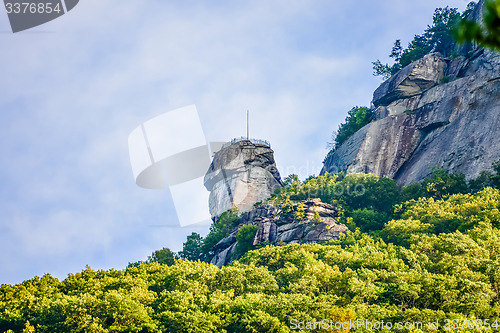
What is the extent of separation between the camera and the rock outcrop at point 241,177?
7975 centimetres

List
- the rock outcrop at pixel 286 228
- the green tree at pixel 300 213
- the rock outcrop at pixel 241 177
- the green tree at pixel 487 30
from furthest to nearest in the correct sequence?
the rock outcrop at pixel 241 177, the green tree at pixel 300 213, the rock outcrop at pixel 286 228, the green tree at pixel 487 30

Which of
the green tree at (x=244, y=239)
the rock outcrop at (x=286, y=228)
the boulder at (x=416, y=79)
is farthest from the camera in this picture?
the boulder at (x=416, y=79)

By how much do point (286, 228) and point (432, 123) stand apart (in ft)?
Answer: 85.3

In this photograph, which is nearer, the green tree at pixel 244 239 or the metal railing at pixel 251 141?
the green tree at pixel 244 239

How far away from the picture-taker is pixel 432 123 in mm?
Answer: 73438

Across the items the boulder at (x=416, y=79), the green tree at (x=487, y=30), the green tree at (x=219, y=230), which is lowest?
the green tree at (x=487, y=30)

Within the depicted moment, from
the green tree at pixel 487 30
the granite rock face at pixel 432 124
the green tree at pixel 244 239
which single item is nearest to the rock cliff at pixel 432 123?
the granite rock face at pixel 432 124

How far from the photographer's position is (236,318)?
115 feet

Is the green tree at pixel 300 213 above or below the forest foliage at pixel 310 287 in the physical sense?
above

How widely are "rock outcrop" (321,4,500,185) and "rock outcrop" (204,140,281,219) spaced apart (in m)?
8.99

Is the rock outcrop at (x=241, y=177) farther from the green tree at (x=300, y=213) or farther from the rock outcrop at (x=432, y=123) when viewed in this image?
the green tree at (x=300, y=213)

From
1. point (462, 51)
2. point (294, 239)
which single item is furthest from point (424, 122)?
point (294, 239)

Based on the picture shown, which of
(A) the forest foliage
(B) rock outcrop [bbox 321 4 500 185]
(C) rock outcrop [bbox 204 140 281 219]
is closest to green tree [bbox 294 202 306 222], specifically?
(A) the forest foliage

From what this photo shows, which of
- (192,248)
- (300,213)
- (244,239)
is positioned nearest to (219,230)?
(192,248)
